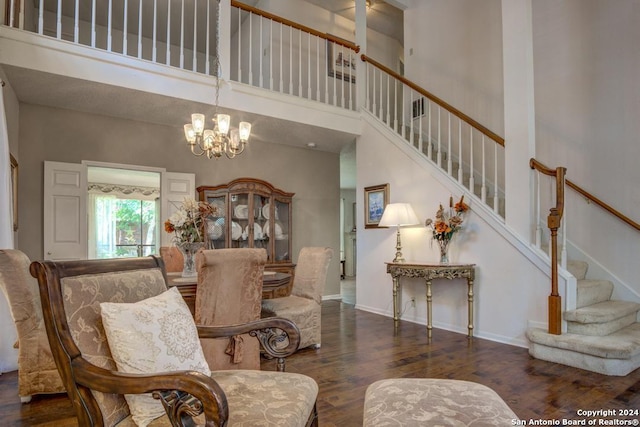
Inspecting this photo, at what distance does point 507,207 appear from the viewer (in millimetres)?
3646

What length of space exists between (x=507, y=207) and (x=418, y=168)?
122 cm

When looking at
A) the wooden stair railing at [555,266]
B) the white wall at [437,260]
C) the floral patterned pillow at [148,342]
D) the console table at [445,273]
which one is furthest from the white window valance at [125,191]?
the wooden stair railing at [555,266]

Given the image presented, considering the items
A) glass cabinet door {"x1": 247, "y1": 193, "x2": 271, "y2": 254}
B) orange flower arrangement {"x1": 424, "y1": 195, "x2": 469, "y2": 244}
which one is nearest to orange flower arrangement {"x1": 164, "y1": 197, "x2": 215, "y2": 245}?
glass cabinet door {"x1": 247, "y1": 193, "x2": 271, "y2": 254}

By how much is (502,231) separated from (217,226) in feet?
11.7

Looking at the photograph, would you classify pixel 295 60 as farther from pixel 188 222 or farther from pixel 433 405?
pixel 433 405

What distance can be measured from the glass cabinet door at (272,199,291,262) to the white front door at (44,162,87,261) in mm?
2450

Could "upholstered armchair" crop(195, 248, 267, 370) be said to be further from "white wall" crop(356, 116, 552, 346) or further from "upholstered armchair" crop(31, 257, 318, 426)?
"white wall" crop(356, 116, 552, 346)

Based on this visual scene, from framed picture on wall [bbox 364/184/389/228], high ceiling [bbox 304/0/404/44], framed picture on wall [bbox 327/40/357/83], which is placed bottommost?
framed picture on wall [bbox 364/184/389/228]

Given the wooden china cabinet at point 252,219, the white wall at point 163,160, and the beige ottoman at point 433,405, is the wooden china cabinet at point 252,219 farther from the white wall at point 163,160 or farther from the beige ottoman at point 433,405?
the beige ottoman at point 433,405

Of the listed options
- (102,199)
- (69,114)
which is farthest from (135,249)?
(69,114)

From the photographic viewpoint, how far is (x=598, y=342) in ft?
9.30

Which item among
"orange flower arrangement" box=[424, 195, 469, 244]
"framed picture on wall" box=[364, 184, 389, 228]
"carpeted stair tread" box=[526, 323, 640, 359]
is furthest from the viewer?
"framed picture on wall" box=[364, 184, 389, 228]

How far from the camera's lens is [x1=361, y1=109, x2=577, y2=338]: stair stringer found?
3168mm

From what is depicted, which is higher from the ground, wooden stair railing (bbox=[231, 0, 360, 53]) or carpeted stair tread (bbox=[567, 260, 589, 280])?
wooden stair railing (bbox=[231, 0, 360, 53])
